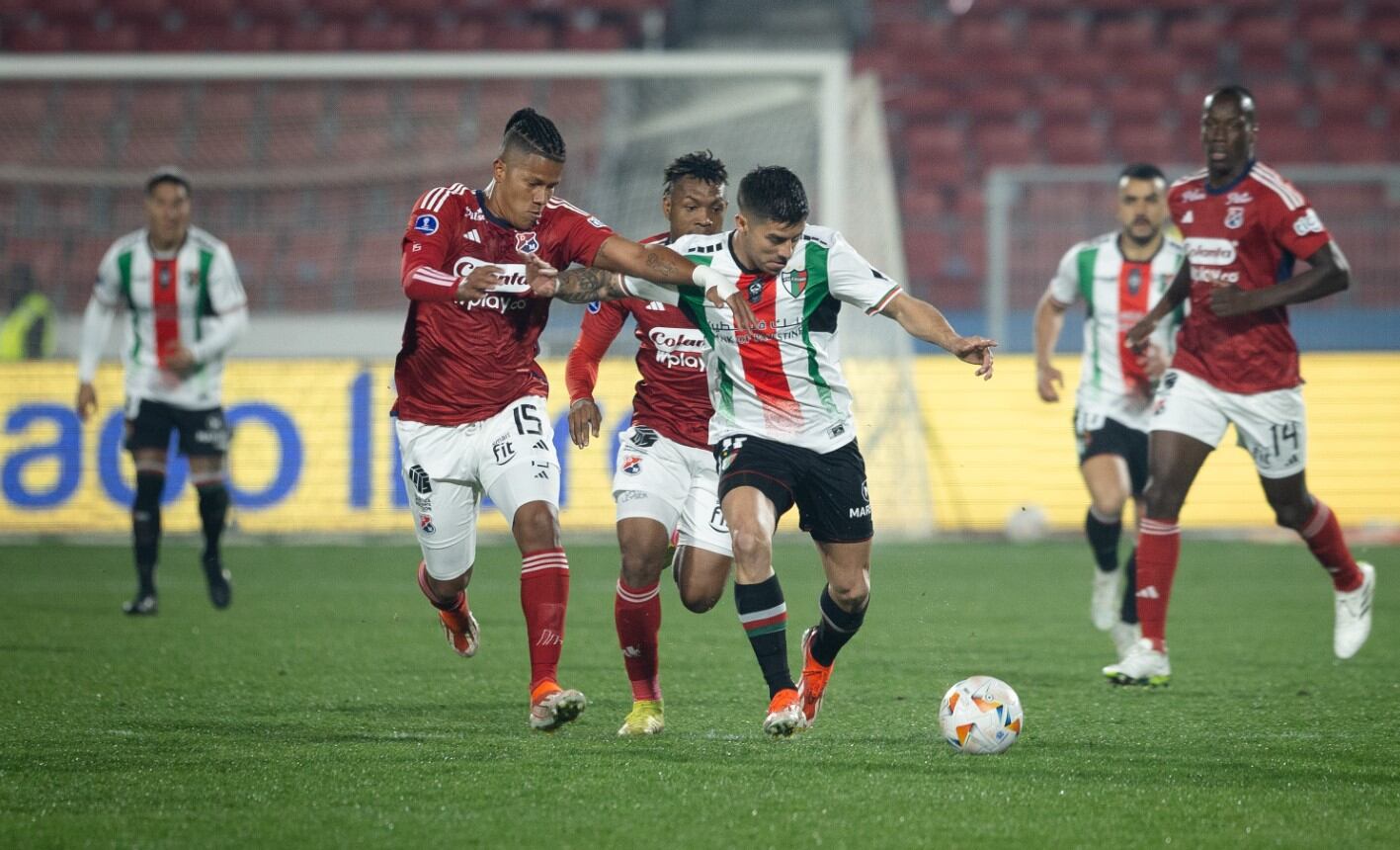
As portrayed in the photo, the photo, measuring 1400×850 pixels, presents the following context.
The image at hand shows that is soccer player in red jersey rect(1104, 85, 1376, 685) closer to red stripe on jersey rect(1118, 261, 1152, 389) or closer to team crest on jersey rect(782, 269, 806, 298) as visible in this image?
red stripe on jersey rect(1118, 261, 1152, 389)

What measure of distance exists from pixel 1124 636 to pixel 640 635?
2.93 meters

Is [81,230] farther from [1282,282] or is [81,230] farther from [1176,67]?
[1176,67]

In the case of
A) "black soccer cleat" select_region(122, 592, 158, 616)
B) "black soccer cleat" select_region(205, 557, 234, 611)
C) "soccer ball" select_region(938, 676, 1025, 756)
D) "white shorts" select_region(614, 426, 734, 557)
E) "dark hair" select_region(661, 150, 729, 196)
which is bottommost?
"black soccer cleat" select_region(122, 592, 158, 616)

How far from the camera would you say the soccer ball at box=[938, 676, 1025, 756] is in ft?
17.4

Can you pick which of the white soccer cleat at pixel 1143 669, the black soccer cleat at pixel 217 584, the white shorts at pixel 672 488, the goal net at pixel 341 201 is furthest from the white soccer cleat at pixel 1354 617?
the goal net at pixel 341 201

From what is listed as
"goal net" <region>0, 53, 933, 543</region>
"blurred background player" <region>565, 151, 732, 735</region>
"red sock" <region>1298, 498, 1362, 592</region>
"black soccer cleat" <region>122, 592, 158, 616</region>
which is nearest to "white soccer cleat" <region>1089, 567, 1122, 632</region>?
"red sock" <region>1298, 498, 1362, 592</region>

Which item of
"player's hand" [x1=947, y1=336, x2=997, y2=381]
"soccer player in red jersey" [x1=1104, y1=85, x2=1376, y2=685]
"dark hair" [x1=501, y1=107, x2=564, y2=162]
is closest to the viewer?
"player's hand" [x1=947, y1=336, x2=997, y2=381]

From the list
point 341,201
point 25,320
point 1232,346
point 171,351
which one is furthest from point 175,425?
point 1232,346

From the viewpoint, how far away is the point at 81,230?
49.0 ft

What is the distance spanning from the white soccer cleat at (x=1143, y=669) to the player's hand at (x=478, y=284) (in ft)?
10.2

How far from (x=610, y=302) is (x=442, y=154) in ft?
29.9

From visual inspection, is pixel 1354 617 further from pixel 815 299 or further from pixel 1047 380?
pixel 815 299

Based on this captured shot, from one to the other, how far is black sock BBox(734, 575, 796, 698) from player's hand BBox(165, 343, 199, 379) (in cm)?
492

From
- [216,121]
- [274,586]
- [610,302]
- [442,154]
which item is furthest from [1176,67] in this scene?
[610,302]
